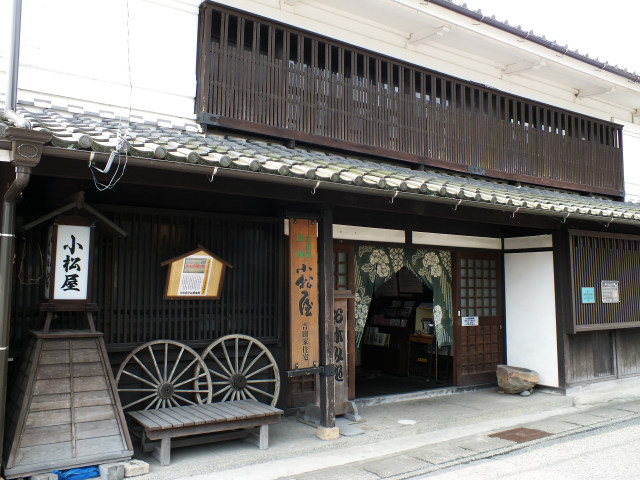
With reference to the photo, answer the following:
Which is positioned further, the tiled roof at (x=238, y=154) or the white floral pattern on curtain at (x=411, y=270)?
the white floral pattern on curtain at (x=411, y=270)

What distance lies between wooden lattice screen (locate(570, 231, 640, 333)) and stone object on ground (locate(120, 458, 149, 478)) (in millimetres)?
7893

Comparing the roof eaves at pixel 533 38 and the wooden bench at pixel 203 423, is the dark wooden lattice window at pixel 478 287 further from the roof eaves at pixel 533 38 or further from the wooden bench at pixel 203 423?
the wooden bench at pixel 203 423

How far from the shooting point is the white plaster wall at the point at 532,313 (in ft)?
33.7

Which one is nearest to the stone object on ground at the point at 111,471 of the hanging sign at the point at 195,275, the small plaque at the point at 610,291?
the hanging sign at the point at 195,275

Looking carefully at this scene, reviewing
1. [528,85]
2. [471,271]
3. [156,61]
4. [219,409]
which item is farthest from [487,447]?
[528,85]

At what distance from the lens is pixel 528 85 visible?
38.4 feet

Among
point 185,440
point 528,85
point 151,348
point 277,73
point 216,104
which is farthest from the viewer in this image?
point 528,85

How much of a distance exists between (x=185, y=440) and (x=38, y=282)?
2.45 meters

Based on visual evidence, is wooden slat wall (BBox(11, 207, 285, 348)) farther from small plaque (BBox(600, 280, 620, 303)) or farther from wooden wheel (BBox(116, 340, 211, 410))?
small plaque (BBox(600, 280, 620, 303))

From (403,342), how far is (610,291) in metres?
4.28

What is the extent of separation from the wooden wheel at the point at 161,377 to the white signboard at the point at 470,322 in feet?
18.0

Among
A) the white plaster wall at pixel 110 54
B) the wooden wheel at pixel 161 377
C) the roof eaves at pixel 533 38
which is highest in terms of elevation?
the roof eaves at pixel 533 38

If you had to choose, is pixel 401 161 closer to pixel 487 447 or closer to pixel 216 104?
pixel 216 104

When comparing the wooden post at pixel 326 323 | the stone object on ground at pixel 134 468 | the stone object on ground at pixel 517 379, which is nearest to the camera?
the stone object on ground at pixel 134 468
